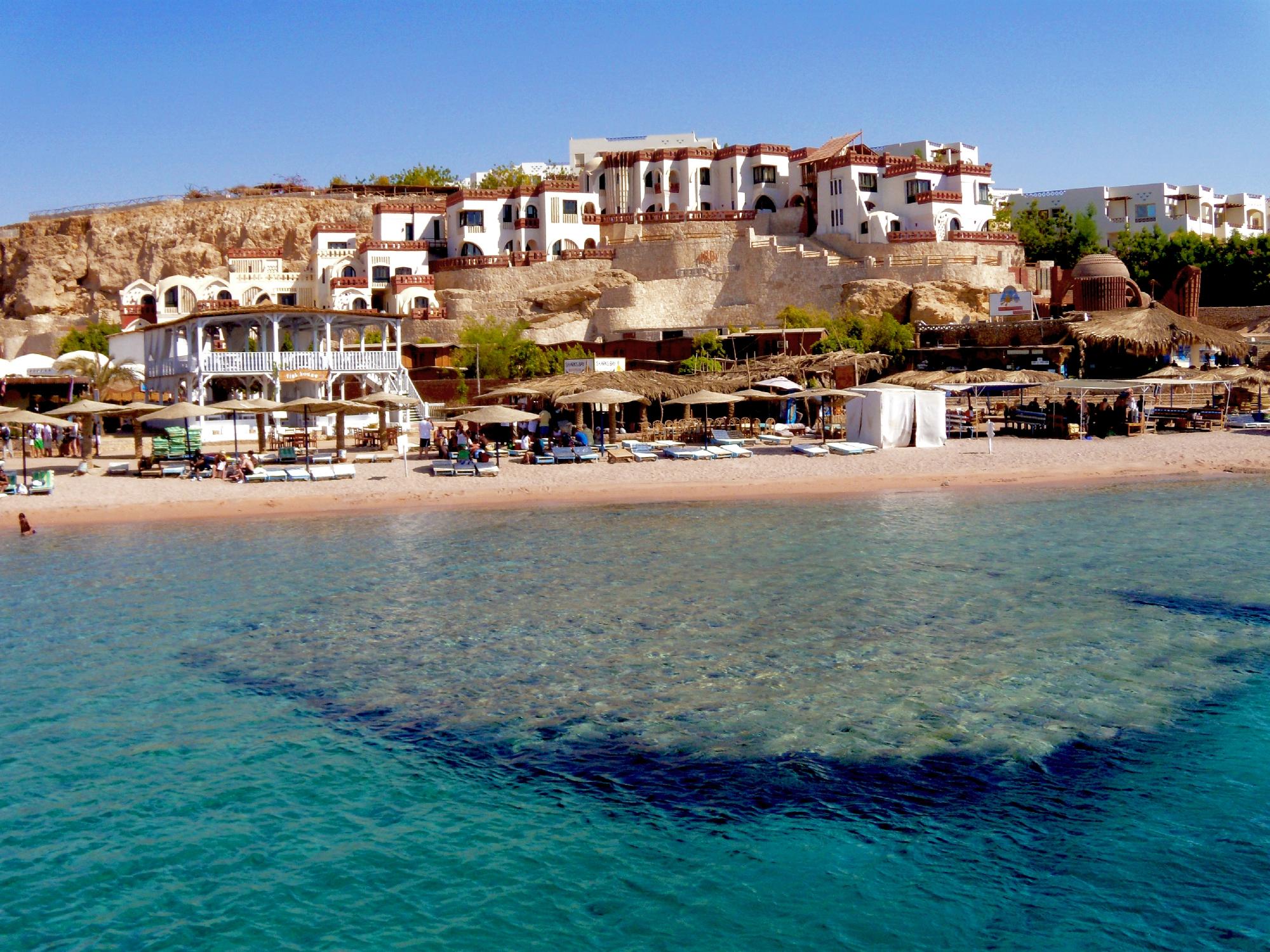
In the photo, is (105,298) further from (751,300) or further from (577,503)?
(577,503)

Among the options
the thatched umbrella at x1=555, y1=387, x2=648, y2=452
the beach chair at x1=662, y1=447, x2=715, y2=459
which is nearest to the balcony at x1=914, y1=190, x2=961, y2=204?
the thatched umbrella at x1=555, y1=387, x2=648, y2=452

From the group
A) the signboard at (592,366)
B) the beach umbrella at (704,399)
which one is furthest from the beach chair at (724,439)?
the signboard at (592,366)

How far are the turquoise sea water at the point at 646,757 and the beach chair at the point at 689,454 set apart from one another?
11587 mm

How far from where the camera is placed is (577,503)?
2294cm

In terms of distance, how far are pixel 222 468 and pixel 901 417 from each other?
16187 millimetres

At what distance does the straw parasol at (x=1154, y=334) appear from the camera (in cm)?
3297

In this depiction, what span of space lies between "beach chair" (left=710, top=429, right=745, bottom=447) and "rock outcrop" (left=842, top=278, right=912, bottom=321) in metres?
19.0

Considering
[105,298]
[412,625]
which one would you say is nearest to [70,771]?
[412,625]

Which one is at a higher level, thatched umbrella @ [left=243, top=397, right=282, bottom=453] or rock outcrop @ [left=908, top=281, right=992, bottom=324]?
rock outcrop @ [left=908, top=281, right=992, bottom=324]

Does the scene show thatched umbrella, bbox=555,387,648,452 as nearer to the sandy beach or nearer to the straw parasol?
the sandy beach

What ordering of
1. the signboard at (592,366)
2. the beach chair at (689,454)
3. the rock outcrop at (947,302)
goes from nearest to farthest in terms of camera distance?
the beach chair at (689,454) → the signboard at (592,366) → the rock outcrop at (947,302)

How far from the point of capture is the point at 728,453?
28.0 m

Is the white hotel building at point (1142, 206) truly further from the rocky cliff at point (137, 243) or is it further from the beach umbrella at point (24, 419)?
the beach umbrella at point (24, 419)

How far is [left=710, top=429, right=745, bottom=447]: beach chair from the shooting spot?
29.5 meters
